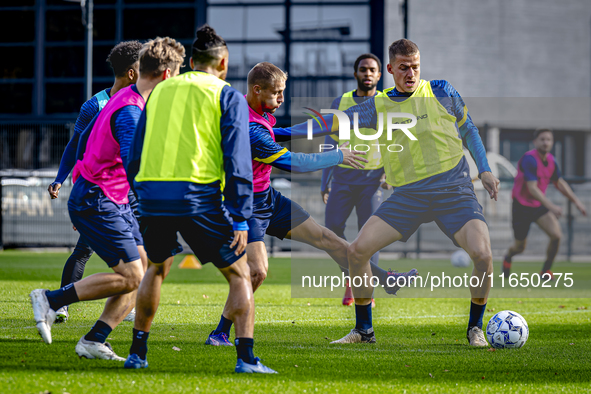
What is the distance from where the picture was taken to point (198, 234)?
4.05 meters

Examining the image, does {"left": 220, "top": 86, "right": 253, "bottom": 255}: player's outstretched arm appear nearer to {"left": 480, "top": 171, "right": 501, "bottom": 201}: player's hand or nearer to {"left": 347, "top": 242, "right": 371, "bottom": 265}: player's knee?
{"left": 347, "top": 242, "right": 371, "bottom": 265}: player's knee

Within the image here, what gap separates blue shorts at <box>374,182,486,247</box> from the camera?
5.68m

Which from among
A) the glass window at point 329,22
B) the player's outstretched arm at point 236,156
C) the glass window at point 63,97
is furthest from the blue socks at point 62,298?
the glass window at point 63,97

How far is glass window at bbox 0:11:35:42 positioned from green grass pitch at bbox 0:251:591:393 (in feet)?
63.6

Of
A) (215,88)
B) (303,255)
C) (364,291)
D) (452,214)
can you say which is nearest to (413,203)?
(452,214)

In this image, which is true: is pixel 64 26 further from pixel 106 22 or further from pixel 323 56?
pixel 323 56

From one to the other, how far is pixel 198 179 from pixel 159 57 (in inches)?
38.6

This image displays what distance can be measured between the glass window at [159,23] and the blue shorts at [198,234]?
21.1 metres

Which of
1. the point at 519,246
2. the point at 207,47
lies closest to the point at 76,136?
the point at 207,47

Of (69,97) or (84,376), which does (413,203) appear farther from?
(69,97)

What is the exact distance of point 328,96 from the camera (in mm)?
23328

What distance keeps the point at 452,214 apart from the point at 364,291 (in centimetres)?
93

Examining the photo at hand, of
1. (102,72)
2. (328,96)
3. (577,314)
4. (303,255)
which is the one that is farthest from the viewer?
(102,72)

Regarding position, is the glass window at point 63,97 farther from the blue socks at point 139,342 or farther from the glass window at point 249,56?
the blue socks at point 139,342
